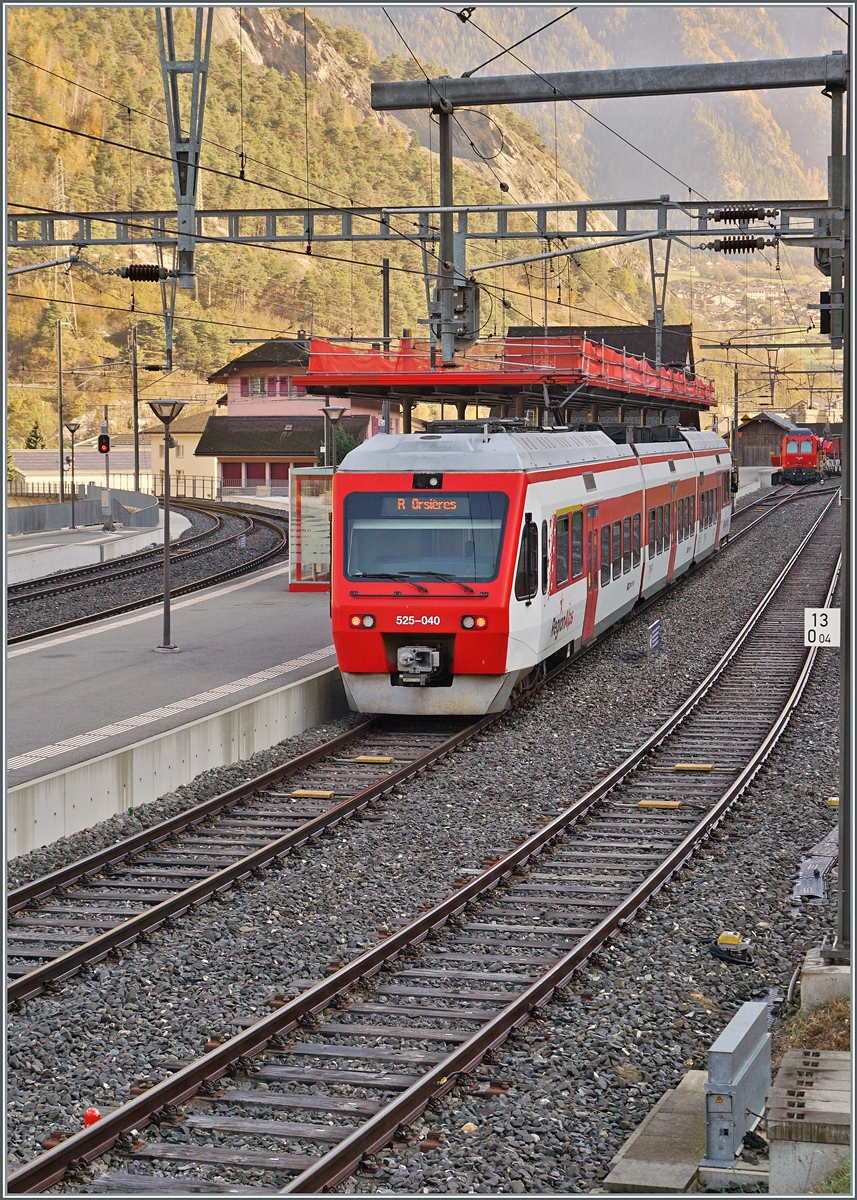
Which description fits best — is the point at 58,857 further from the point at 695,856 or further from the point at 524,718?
the point at 524,718

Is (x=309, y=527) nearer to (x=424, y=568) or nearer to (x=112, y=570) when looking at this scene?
(x=112, y=570)

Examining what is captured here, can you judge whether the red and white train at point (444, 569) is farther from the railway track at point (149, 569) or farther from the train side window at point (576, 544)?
the railway track at point (149, 569)

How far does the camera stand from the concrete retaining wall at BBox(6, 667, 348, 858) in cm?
1270

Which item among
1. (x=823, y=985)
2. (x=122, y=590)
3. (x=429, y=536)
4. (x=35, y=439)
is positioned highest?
(x=35, y=439)

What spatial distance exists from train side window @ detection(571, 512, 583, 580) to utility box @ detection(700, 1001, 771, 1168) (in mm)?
12670

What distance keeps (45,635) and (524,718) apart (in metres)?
10.1

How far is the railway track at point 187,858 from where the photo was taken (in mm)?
10430

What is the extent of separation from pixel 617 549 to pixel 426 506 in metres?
7.42

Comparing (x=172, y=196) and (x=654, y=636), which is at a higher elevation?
(x=172, y=196)

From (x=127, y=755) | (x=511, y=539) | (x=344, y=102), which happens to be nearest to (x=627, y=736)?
(x=511, y=539)

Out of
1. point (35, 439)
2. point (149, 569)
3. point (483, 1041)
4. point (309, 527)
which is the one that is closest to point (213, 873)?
point (483, 1041)

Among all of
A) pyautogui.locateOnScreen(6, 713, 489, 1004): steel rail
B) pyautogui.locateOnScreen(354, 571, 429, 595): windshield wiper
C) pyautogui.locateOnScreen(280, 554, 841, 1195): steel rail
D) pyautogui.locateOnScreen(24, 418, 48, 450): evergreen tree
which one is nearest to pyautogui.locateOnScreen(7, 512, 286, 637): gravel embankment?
pyautogui.locateOnScreen(354, 571, 429, 595): windshield wiper

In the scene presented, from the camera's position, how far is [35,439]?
297 feet

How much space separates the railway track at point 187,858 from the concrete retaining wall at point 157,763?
606 millimetres
